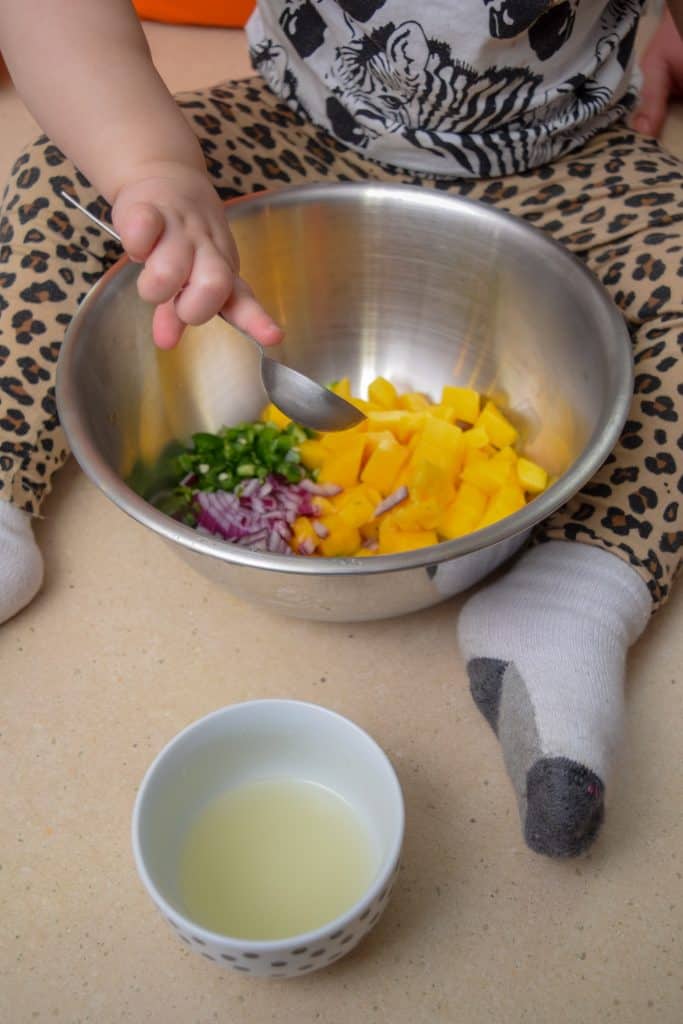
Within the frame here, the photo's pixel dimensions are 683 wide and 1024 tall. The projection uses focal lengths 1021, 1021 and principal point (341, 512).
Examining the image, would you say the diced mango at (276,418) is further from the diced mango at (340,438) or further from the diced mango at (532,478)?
the diced mango at (532,478)

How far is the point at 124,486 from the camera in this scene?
652 mm

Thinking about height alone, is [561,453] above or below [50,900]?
above

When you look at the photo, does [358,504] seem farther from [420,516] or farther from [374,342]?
[374,342]

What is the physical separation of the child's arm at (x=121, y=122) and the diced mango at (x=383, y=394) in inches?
8.2

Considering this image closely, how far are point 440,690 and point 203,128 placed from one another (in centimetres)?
55

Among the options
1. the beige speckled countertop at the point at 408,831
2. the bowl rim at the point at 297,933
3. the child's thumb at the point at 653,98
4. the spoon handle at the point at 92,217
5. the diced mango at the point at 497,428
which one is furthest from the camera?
the child's thumb at the point at 653,98

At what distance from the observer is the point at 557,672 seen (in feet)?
2.23

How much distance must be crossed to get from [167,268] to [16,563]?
0.29 m

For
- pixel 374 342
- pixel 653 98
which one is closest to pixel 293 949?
pixel 374 342

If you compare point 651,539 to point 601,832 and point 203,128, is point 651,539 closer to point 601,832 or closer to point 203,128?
point 601,832

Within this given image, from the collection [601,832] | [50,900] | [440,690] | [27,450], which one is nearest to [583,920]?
[601,832]

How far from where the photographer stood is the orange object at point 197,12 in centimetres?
142

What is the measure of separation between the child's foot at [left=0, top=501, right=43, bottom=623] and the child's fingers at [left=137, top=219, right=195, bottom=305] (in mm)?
262

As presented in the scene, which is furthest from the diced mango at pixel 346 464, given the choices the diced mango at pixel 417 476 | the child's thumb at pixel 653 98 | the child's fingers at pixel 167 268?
the child's thumb at pixel 653 98
